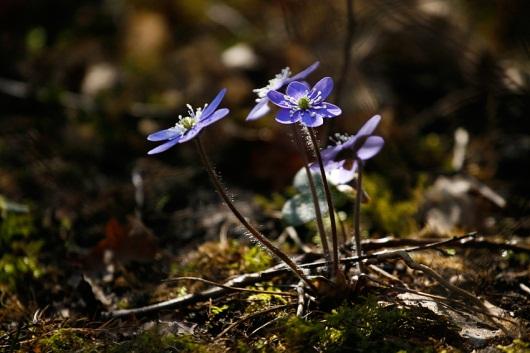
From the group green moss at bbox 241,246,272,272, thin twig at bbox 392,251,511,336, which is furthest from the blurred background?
thin twig at bbox 392,251,511,336

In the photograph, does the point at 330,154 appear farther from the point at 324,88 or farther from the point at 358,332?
the point at 358,332

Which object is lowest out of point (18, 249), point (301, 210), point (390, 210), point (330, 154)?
point (390, 210)

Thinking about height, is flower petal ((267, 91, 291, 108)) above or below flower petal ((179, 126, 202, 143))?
above

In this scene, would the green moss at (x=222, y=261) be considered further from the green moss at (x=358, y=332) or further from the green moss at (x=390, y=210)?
the green moss at (x=390, y=210)

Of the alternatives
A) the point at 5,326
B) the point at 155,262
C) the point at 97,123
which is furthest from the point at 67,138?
the point at 5,326

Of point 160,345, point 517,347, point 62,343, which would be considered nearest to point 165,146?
Answer: point 160,345

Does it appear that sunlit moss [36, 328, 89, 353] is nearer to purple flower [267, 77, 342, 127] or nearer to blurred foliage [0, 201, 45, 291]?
blurred foliage [0, 201, 45, 291]
